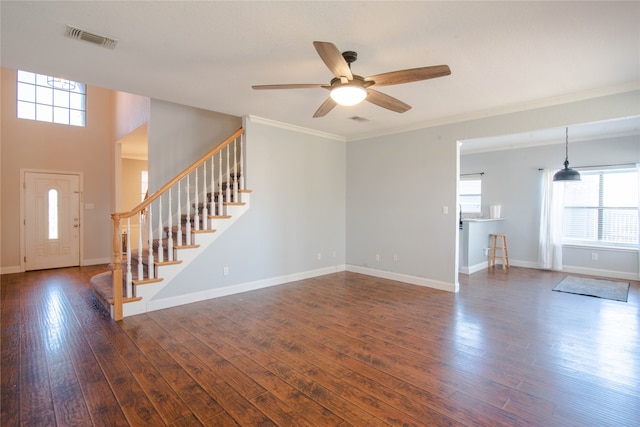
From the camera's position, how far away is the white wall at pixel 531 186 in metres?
5.71

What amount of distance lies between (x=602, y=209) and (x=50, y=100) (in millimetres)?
11239

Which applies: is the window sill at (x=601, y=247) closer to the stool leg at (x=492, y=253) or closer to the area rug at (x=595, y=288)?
the area rug at (x=595, y=288)

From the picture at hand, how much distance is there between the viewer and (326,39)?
8.05 feet

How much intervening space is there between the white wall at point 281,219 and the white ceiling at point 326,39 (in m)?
1.31

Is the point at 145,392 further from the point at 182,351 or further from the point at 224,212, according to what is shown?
the point at 224,212

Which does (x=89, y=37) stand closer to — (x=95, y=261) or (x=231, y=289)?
(x=231, y=289)

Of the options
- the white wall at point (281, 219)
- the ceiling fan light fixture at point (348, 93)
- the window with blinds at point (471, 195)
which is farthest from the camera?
the window with blinds at point (471, 195)

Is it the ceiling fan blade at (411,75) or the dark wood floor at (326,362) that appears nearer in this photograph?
the dark wood floor at (326,362)

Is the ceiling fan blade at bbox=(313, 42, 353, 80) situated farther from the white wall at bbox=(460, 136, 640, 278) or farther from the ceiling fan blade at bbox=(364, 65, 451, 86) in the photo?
the white wall at bbox=(460, 136, 640, 278)

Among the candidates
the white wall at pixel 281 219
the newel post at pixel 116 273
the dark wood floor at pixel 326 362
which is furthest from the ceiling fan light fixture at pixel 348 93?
the newel post at pixel 116 273

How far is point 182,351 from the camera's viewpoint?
9.07 ft

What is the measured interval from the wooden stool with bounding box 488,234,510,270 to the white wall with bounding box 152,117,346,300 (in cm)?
332

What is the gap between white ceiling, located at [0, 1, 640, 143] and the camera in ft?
6.91

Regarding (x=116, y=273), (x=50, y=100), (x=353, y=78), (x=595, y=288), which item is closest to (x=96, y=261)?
(x=50, y=100)
